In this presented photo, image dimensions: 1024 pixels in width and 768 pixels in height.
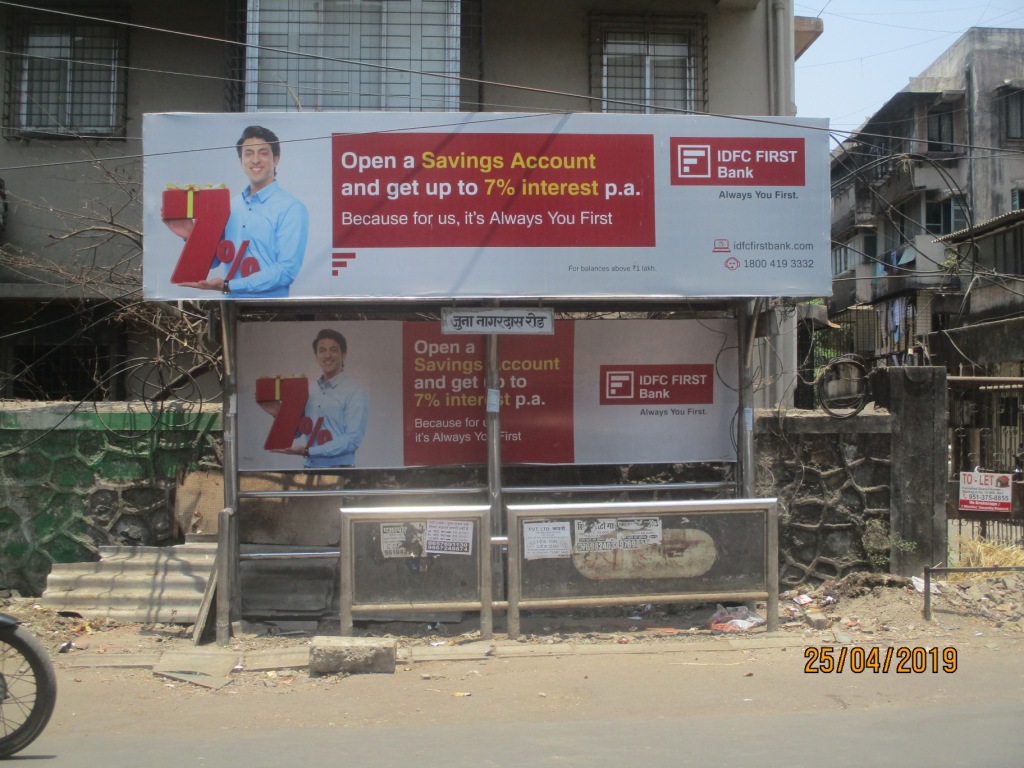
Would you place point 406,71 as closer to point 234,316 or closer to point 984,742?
point 234,316

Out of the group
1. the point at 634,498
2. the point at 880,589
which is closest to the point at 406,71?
the point at 634,498

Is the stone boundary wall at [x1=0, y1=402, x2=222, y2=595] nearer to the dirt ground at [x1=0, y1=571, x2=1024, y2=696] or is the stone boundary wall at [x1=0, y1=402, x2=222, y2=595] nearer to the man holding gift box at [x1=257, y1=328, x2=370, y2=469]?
the dirt ground at [x1=0, y1=571, x2=1024, y2=696]

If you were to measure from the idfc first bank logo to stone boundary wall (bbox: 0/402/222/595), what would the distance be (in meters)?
4.86

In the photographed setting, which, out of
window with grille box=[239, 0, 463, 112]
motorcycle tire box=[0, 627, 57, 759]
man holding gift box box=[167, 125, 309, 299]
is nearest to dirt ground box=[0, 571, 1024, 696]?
motorcycle tire box=[0, 627, 57, 759]

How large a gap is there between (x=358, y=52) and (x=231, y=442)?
5.30 metres

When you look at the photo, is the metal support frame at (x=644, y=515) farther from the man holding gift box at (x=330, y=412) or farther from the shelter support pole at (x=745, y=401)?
the man holding gift box at (x=330, y=412)

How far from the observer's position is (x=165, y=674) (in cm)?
645

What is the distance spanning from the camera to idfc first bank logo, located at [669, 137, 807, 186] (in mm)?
7344

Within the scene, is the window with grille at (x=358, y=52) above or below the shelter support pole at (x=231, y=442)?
above

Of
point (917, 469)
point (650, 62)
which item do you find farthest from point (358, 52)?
point (917, 469)

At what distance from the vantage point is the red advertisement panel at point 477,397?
27.1 ft

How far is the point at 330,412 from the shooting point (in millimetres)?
8148

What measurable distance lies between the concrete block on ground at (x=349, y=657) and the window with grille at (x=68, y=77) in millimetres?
7841
